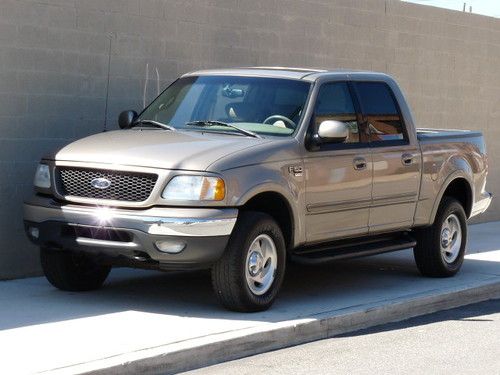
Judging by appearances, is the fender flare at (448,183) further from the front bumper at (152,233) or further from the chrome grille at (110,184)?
the chrome grille at (110,184)

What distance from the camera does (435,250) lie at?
39.5 feet

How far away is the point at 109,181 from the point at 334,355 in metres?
2.31

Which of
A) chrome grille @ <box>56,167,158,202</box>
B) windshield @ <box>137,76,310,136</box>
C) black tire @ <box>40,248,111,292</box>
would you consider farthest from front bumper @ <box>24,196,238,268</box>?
windshield @ <box>137,76,310,136</box>

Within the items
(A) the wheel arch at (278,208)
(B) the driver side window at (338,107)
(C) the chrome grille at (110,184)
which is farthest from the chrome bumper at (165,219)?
(B) the driver side window at (338,107)

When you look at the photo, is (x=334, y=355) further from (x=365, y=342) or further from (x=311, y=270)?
(x=311, y=270)

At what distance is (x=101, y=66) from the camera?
11898 mm

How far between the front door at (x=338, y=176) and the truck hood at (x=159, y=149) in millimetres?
697

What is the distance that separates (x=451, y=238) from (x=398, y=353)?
154 inches

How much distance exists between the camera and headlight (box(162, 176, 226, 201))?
30.1 ft

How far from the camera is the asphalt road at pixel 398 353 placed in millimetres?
8141

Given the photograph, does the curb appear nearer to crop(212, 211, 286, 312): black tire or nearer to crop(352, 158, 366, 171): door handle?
crop(212, 211, 286, 312): black tire

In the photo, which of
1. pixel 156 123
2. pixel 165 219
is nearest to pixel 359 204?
pixel 156 123

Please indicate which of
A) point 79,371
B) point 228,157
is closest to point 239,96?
point 228,157

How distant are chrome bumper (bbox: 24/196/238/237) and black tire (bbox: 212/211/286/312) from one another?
16cm
